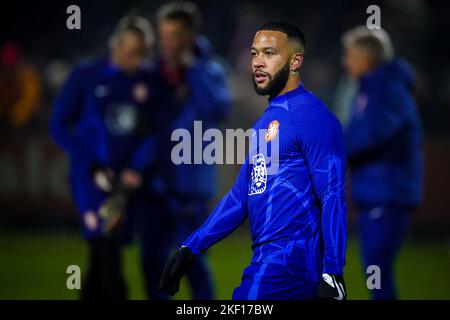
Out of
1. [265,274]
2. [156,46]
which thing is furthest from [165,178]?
[156,46]

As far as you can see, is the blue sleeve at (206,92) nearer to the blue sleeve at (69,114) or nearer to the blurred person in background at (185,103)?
the blurred person in background at (185,103)

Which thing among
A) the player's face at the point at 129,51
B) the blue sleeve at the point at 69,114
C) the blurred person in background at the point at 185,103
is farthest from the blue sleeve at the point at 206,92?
the blue sleeve at the point at 69,114

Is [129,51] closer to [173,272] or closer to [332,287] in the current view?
[173,272]

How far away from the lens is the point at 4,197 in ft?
36.0

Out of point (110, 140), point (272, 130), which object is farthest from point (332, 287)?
point (110, 140)

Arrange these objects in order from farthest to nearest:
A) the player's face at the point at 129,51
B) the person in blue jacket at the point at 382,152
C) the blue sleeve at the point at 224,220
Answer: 1. the player's face at the point at 129,51
2. the person in blue jacket at the point at 382,152
3. the blue sleeve at the point at 224,220

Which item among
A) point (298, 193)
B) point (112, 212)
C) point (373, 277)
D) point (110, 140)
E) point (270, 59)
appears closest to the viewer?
point (298, 193)

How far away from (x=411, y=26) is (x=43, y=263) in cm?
622

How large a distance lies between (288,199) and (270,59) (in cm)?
66

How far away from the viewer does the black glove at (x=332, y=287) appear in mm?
3658

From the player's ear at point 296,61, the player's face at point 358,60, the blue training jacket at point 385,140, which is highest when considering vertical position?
the player's face at point 358,60

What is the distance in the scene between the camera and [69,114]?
6.60 meters

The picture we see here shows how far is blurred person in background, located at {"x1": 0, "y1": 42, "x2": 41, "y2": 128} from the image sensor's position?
35.7 feet

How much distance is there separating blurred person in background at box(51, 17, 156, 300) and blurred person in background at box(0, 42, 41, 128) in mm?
4471
